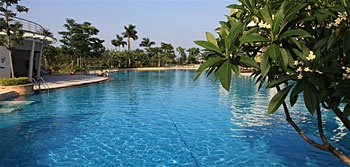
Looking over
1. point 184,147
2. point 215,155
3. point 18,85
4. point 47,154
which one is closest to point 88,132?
point 47,154

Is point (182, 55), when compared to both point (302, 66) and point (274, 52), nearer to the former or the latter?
point (302, 66)

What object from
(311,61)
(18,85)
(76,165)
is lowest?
(76,165)

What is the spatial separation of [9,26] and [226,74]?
22404mm

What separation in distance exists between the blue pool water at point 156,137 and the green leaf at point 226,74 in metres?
5.54

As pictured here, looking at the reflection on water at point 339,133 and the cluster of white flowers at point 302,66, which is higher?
the cluster of white flowers at point 302,66

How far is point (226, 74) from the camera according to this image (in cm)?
196

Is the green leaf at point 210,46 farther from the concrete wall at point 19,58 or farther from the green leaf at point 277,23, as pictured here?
the concrete wall at point 19,58

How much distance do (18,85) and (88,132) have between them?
11626mm

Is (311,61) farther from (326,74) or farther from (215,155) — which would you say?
(215,155)

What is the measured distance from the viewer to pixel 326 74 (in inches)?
88.6

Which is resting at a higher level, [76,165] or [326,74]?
[326,74]

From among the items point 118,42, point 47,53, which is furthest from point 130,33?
point 47,53

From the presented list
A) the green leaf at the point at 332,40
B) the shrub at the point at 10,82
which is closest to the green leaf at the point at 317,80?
the green leaf at the point at 332,40

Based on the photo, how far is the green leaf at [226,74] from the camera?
192 cm
